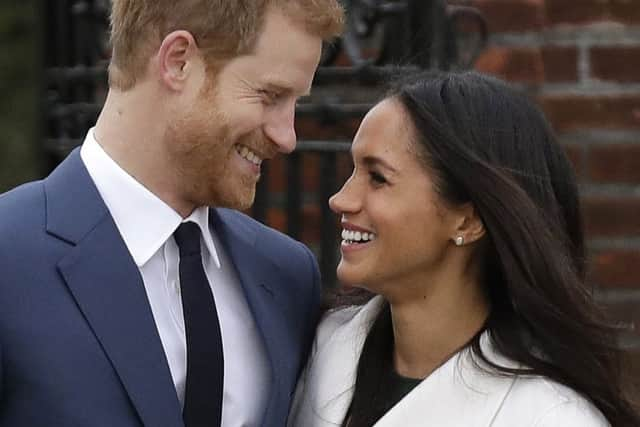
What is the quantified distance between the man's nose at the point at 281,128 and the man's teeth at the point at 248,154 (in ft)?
0.15

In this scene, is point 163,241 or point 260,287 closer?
point 163,241

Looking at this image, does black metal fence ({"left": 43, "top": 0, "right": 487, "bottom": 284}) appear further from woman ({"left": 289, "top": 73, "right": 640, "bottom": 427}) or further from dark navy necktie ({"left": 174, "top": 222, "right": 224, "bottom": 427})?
dark navy necktie ({"left": 174, "top": 222, "right": 224, "bottom": 427})

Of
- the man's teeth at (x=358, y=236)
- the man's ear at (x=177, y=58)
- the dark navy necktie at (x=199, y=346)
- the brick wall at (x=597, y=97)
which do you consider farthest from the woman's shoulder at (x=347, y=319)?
the brick wall at (x=597, y=97)

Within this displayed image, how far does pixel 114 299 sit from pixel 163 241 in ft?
0.56

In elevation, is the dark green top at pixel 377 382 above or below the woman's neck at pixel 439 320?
below

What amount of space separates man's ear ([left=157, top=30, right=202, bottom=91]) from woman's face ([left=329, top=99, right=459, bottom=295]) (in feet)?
1.21

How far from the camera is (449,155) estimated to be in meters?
3.27

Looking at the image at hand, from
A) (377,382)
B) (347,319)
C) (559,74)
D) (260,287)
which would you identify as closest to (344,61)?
(559,74)

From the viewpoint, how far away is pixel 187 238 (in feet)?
10.8

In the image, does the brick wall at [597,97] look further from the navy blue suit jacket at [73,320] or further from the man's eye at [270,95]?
the navy blue suit jacket at [73,320]

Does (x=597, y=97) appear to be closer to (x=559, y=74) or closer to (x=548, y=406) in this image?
(x=559, y=74)

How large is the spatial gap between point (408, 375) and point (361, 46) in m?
1.19

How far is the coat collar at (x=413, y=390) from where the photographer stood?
3.23m

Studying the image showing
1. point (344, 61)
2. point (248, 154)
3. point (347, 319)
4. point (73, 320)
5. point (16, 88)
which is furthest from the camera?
point (16, 88)
